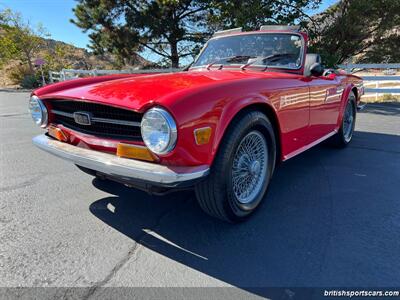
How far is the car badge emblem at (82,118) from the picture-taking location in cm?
218

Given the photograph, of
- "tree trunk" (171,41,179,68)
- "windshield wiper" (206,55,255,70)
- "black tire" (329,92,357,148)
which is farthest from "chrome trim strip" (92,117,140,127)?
"tree trunk" (171,41,179,68)

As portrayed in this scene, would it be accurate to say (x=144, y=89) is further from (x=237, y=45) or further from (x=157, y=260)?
(x=237, y=45)

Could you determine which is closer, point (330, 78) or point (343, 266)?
point (343, 266)

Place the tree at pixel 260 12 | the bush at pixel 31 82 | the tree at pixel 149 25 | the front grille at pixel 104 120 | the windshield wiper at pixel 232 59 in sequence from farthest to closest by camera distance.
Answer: the bush at pixel 31 82 < the tree at pixel 149 25 < the tree at pixel 260 12 < the windshield wiper at pixel 232 59 < the front grille at pixel 104 120

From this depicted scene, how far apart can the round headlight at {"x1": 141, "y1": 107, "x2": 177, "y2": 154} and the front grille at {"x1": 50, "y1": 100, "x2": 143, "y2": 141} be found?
133 millimetres

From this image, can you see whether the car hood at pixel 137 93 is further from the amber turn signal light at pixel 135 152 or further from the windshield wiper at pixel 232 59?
Answer: the windshield wiper at pixel 232 59

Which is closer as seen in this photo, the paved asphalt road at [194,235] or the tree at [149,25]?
the paved asphalt road at [194,235]

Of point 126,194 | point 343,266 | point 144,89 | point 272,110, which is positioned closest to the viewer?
point 343,266

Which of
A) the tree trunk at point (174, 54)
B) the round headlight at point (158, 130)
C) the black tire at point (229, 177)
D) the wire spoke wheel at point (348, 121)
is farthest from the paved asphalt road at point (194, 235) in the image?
the tree trunk at point (174, 54)

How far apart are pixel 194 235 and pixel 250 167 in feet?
2.36

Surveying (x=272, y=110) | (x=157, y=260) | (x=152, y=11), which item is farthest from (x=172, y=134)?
(x=152, y=11)

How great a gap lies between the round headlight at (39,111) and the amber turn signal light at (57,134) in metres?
0.12

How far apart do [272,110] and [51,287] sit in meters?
2.01

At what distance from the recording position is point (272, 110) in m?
2.41
